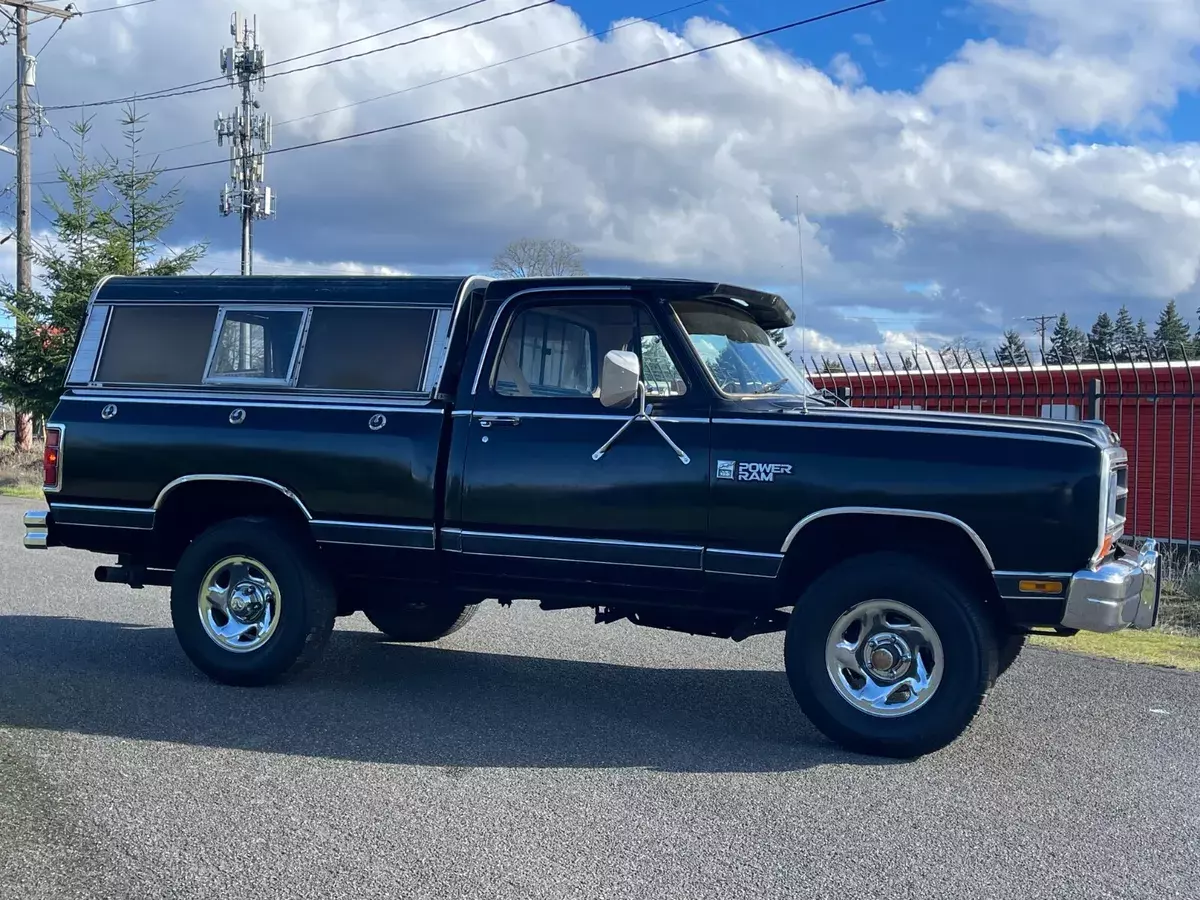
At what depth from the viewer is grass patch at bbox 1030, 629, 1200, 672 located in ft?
24.3

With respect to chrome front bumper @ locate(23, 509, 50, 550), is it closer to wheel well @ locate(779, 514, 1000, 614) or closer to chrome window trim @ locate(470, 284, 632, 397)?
chrome window trim @ locate(470, 284, 632, 397)

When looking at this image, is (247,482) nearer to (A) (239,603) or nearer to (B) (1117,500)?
(A) (239,603)

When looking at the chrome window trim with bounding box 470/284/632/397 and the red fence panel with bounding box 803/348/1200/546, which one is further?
the red fence panel with bounding box 803/348/1200/546

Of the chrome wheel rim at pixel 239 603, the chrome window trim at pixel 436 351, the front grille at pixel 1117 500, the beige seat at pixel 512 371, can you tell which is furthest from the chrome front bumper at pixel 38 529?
the front grille at pixel 1117 500

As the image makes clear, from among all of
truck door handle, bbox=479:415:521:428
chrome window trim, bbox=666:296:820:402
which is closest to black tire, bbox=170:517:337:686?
truck door handle, bbox=479:415:521:428

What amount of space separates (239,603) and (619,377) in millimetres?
2614

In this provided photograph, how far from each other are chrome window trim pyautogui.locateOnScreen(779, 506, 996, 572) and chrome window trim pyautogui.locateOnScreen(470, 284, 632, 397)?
4.86 ft

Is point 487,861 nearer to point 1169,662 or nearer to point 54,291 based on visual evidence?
point 1169,662

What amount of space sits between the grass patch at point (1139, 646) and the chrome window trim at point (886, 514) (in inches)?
117

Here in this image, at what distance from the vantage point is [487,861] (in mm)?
3887

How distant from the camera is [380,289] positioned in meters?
6.18

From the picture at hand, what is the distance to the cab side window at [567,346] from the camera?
573cm

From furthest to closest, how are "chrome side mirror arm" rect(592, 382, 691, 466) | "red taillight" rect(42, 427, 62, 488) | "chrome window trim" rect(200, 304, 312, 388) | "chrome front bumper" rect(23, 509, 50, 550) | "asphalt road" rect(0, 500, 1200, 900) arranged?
"chrome front bumper" rect(23, 509, 50, 550) → "red taillight" rect(42, 427, 62, 488) → "chrome window trim" rect(200, 304, 312, 388) → "chrome side mirror arm" rect(592, 382, 691, 466) → "asphalt road" rect(0, 500, 1200, 900)

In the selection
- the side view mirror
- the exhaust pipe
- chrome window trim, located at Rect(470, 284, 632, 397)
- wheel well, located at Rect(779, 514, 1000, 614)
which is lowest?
the exhaust pipe
